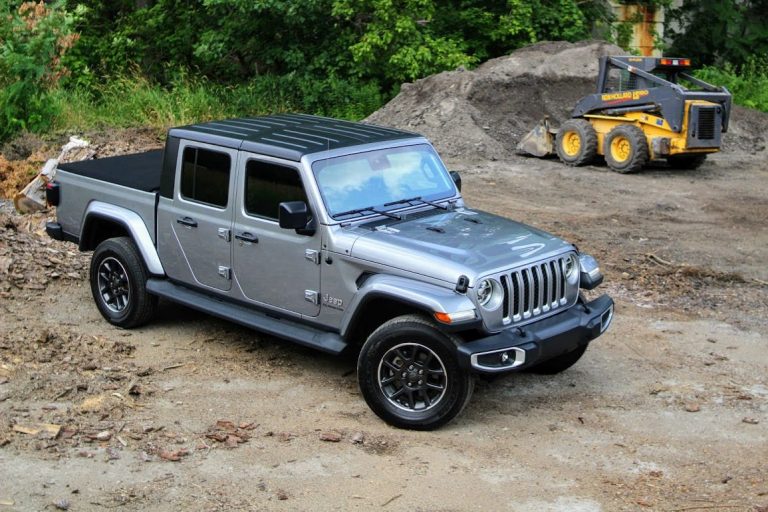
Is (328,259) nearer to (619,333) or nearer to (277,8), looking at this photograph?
(619,333)

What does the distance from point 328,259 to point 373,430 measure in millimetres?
1277

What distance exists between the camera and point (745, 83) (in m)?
25.1

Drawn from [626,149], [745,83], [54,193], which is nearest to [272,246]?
[54,193]

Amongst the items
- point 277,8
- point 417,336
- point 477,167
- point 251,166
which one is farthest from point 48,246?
point 277,8

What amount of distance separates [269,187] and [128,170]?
A: 2184 millimetres

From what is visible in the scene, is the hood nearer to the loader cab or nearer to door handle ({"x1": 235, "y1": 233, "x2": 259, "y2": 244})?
door handle ({"x1": 235, "y1": 233, "x2": 259, "y2": 244})

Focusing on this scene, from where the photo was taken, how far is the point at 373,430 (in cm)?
742

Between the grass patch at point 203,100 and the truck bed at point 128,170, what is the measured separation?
881cm

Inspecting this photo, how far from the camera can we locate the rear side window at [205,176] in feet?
28.0

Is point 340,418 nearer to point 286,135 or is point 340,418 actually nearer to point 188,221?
point 188,221

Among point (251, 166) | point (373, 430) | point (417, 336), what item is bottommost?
point (373, 430)

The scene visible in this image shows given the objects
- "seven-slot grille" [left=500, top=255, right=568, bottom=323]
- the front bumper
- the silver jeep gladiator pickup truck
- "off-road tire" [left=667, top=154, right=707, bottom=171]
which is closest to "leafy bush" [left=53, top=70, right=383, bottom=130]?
"off-road tire" [left=667, top=154, right=707, bottom=171]

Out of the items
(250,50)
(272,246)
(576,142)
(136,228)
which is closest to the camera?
(272,246)

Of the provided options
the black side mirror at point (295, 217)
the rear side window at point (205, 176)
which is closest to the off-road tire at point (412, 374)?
the black side mirror at point (295, 217)
